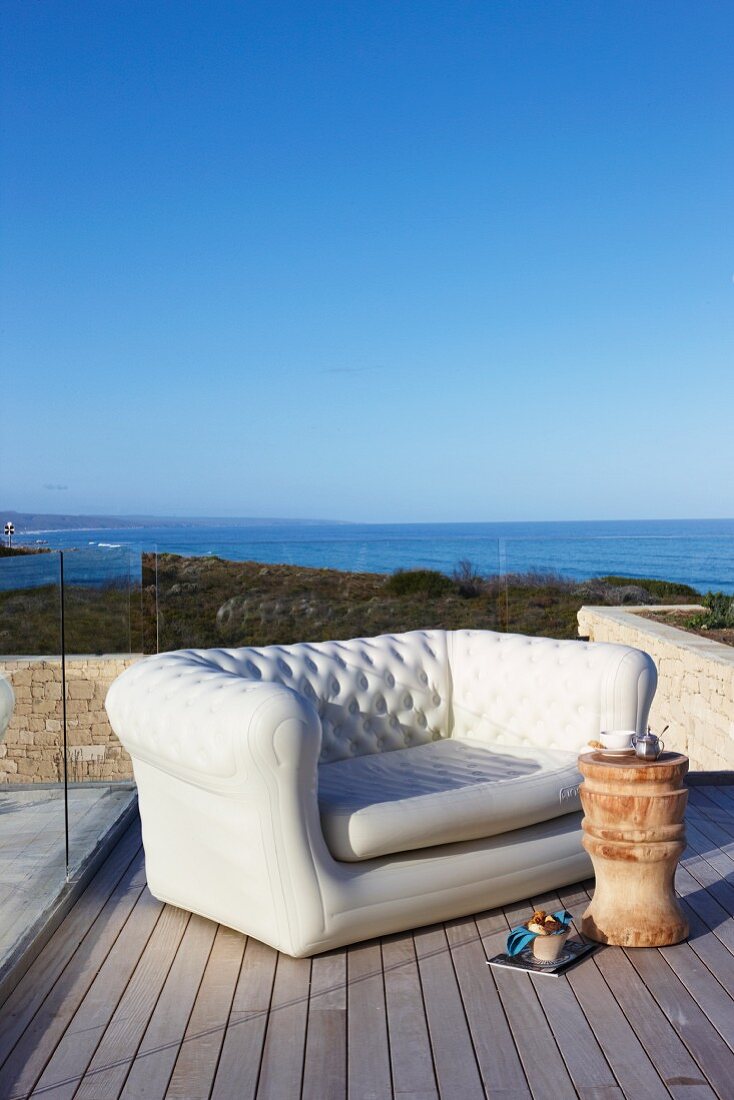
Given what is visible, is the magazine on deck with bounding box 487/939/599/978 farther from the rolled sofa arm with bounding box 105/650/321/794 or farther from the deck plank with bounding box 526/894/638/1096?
the rolled sofa arm with bounding box 105/650/321/794

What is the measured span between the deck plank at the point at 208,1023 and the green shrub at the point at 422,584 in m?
4.91

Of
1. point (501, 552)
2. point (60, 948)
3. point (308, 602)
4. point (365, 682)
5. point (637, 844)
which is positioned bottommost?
point (60, 948)

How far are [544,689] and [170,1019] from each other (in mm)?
1682

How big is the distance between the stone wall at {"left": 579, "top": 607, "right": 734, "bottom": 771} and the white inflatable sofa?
2508 millimetres

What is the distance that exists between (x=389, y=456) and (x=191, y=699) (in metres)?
27.4

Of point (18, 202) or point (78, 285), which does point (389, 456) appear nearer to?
point (78, 285)

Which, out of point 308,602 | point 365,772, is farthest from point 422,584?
point 365,772

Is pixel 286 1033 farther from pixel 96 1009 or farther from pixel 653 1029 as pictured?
pixel 653 1029

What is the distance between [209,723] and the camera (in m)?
2.66

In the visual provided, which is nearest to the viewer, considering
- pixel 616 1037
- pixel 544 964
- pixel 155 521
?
pixel 616 1037

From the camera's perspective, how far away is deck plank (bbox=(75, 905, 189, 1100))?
207cm

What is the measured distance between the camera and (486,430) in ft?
97.4

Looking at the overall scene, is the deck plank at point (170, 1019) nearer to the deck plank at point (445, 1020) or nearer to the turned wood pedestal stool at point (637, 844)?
the deck plank at point (445, 1020)

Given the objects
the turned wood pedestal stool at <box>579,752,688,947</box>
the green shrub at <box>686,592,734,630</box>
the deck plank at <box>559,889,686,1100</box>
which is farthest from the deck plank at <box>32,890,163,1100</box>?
the green shrub at <box>686,592,734,630</box>
